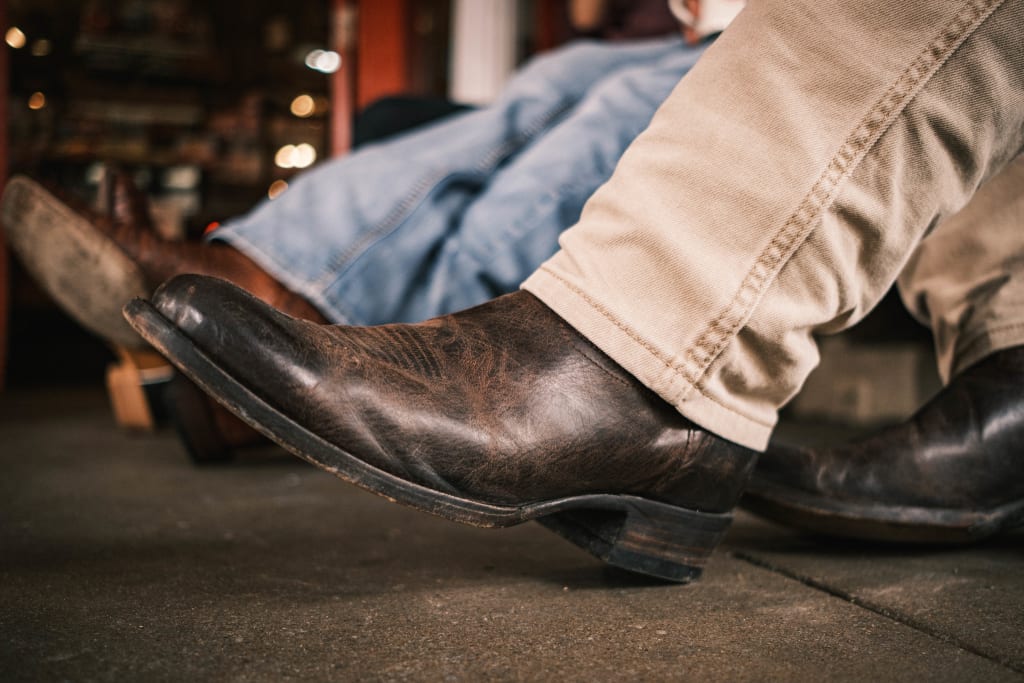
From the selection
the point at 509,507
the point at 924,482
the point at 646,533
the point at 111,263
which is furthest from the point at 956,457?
the point at 111,263

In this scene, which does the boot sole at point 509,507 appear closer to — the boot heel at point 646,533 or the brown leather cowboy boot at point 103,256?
the boot heel at point 646,533

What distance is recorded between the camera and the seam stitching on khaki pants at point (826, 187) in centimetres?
49

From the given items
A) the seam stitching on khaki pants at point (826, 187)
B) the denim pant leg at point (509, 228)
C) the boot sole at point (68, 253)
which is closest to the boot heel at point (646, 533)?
the seam stitching on khaki pants at point (826, 187)

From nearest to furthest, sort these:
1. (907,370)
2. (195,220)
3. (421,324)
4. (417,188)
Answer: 1. (421,324)
2. (417,188)
3. (907,370)
4. (195,220)

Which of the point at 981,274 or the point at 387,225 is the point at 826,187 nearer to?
the point at 981,274

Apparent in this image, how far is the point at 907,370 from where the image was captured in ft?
5.31

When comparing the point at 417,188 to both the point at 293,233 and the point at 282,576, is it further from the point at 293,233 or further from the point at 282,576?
the point at 282,576

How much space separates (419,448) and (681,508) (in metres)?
0.19

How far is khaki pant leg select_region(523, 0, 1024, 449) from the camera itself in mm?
498

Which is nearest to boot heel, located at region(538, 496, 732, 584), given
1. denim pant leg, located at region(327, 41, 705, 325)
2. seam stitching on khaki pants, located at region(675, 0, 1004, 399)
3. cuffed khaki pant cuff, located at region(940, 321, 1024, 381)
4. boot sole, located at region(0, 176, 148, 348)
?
seam stitching on khaki pants, located at region(675, 0, 1004, 399)

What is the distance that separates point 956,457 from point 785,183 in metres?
0.32

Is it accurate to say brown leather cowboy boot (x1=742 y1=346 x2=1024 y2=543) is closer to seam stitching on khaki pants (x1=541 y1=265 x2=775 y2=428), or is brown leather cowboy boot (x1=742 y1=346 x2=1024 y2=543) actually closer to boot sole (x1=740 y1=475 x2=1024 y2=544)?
boot sole (x1=740 y1=475 x2=1024 y2=544)

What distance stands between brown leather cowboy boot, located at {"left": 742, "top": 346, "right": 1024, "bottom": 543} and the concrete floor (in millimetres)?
35

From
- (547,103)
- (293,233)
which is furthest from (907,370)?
(293,233)
